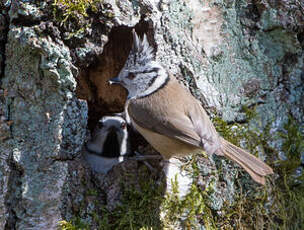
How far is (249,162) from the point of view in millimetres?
2400

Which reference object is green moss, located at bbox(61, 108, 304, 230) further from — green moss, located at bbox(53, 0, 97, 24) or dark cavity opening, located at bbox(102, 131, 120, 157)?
green moss, located at bbox(53, 0, 97, 24)

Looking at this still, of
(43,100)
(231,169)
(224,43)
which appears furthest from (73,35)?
(231,169)

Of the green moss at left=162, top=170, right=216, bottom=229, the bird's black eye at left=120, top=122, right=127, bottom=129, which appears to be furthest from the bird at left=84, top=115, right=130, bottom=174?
the green moss at left=162, top=170, right=216, bottom=229

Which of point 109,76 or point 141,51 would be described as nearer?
point 141,51

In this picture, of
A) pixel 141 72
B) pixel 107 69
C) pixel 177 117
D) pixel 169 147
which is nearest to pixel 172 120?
pixel 177 117

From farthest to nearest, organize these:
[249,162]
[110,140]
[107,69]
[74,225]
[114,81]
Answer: [110,140] → [107,69] → [114,81] → [249,162] → [74,225]

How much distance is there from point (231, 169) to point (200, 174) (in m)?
0.21

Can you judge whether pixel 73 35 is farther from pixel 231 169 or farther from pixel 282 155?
pixel 282 155

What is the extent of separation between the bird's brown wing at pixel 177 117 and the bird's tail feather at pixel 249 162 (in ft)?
0.31

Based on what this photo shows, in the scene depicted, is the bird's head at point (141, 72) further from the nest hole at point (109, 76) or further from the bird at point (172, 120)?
the nest hole at point (109, 76)

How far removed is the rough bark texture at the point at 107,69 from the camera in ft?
7.45

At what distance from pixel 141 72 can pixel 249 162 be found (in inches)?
38.2

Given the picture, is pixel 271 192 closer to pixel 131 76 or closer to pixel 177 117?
pixel 177 117

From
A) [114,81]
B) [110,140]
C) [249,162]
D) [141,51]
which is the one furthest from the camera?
[110,140]
